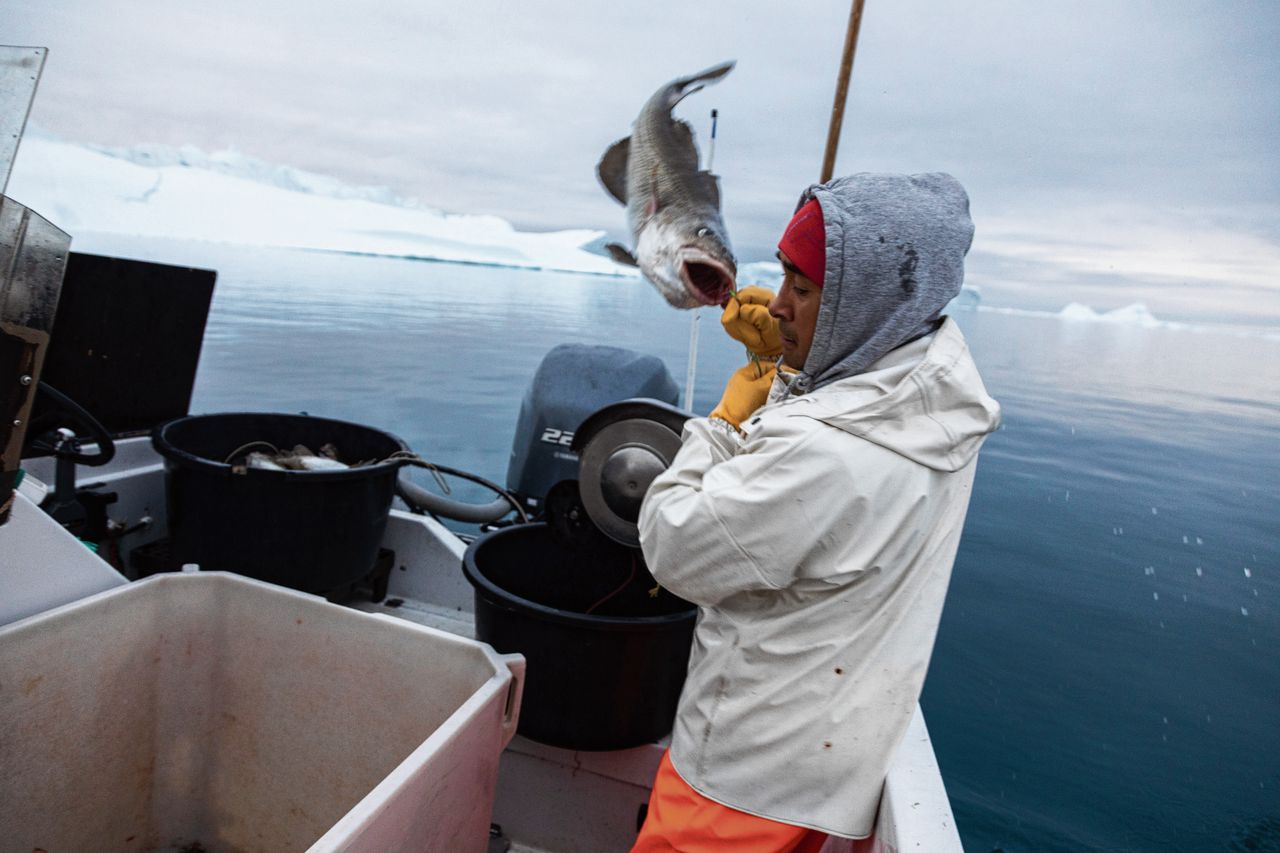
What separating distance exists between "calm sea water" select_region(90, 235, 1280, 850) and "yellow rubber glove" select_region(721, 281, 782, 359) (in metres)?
3.66

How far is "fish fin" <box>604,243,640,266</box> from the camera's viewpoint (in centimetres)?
214

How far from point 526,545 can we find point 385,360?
1274 centimetres

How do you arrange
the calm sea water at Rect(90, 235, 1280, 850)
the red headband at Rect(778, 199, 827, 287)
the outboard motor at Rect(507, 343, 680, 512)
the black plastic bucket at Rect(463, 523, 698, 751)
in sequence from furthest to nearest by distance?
1. the calm sea water at Rect(90, 235, 1280, 850)
2. the outboard motor at Rect(507, 343, 680, 512)
3. the black plastic bucket at Rect(463, 523, 698, 751)
4. the red headband at Rect(778, 199, 827, 287)

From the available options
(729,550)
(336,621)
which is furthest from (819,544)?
(336,621)

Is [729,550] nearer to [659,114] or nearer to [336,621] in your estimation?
[336,621]

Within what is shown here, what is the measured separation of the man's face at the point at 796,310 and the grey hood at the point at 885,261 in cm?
5

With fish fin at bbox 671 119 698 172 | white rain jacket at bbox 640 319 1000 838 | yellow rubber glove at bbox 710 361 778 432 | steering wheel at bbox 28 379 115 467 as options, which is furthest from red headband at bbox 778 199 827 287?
steering wheel at bbox 28 379 115 467

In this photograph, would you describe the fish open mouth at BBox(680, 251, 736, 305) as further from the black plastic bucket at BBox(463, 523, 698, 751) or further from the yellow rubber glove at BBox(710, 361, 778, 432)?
the black plastic bucket at BBox(463, 523, 698, 751)

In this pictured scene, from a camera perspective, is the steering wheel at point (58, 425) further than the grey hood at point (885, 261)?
Yes

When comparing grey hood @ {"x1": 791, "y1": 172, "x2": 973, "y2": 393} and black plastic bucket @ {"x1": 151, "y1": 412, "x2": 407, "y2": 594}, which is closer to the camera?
grey hood @ {"x1": 791, "y1": 172, "x2": 973, "y2": 393}

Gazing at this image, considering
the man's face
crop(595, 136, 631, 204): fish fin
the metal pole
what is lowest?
the man's face

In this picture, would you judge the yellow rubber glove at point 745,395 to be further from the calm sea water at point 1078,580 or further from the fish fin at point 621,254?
the calm sea water at point 1078,580

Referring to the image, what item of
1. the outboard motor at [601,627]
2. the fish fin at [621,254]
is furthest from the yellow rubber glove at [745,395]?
the fish fin at [621,254]

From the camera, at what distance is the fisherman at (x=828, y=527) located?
1014 millimetres
